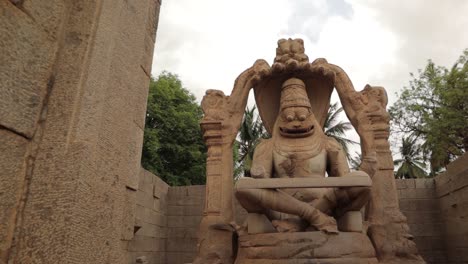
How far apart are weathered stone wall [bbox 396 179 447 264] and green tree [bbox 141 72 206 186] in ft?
33.1

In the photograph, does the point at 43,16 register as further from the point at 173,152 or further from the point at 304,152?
the point at 173,152

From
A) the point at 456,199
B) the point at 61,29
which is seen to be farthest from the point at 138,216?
the point at 456,199

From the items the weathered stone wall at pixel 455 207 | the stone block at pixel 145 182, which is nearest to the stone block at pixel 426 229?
the weathered stone wall at pixel 455 207

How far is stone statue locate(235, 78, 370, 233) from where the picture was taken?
9.87 ft

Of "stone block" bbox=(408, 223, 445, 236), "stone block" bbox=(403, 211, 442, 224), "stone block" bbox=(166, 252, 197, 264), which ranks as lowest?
"stone block" bbox=(166, 252, 197, 264)

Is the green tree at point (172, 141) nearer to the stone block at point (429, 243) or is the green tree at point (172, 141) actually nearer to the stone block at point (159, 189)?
the stone block at point (159, 189)

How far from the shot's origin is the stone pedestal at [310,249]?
2730mm

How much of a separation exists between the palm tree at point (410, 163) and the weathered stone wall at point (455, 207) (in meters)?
16.6

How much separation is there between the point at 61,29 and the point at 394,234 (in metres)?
3.41

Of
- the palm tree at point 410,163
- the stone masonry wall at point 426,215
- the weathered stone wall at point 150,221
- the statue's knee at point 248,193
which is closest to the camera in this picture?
the statue's knee at point 248,193

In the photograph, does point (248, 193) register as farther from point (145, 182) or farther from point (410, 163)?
point (410, 163)

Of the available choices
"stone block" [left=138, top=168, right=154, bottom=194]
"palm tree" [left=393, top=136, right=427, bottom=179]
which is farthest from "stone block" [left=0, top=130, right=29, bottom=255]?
"palm tree" [left=393, top=136, right=427, bottom=179]

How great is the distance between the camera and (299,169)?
12.1 feet

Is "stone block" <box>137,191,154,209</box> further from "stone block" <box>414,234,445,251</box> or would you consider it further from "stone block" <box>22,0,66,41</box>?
"stone block" <box>414,234,445,251</box>
